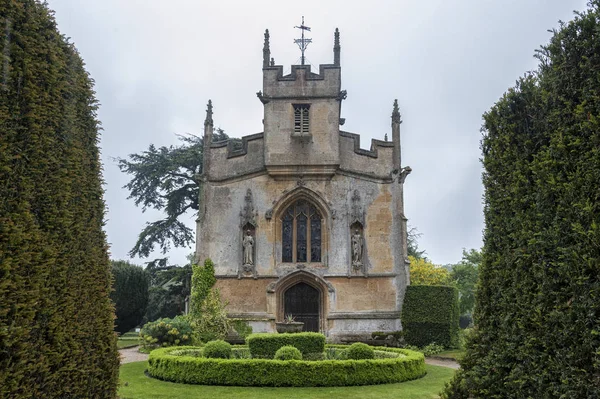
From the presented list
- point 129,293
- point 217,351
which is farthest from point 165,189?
point 217,351

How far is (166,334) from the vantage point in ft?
63.8

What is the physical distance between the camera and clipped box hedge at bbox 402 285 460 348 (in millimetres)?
21562

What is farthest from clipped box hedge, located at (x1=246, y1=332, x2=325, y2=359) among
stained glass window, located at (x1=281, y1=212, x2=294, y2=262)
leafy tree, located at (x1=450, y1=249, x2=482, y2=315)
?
leafy tree, located at (x1=450, y1=249, x2=482, y2=315)

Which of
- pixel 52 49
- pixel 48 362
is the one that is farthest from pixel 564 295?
pixel 52 49

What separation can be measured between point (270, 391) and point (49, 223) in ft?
24.7

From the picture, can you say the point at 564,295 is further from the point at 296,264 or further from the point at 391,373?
the point at 296,264

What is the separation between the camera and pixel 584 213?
4.59m

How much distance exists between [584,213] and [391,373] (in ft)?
31.2

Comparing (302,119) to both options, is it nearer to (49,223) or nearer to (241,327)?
(241,327)

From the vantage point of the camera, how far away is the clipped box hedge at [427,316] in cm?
2156

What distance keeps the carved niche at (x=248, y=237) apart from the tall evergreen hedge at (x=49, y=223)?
50.4 ft

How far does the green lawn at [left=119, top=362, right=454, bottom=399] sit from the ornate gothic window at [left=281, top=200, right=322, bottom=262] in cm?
1012

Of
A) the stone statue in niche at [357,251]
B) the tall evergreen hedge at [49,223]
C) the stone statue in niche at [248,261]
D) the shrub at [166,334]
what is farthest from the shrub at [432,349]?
the tall evergreen hedge at [49,223]

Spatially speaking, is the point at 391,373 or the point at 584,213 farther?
the point at 391,373
